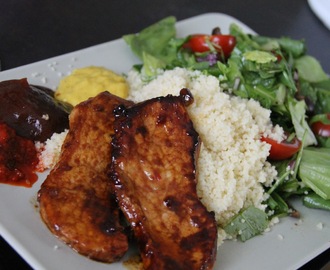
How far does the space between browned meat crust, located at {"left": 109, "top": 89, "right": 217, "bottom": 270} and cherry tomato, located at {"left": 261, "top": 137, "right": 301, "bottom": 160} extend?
2.06 ft

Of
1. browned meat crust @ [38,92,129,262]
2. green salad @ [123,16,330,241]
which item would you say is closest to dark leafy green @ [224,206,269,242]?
green salad @ [123,16,330,241]

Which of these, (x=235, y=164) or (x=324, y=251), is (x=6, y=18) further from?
(x=324, y=251)

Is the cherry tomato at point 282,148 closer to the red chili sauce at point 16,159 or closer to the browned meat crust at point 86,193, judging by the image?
the browned meat crust at point 86,193

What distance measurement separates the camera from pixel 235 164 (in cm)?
278

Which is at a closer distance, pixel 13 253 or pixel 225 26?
pixel 13 253

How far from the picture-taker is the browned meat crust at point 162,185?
7.38 feet

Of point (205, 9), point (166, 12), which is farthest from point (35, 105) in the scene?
point (205, 9)

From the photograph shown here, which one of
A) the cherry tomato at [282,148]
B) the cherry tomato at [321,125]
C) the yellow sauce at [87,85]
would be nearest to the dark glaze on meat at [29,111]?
the yellow sauce at [87,85]

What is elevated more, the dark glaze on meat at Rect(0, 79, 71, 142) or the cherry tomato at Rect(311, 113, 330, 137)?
the cherry tomato at Rect(311, 113, 330, 137)

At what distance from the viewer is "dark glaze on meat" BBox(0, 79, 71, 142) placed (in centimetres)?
273

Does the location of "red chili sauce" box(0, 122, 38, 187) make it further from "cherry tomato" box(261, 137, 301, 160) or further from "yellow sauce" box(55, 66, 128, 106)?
"cherry tomato" box(261, 137, 301, 160)

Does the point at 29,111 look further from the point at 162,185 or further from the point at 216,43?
the point at 216,43

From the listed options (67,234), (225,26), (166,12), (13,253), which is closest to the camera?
(67,234)

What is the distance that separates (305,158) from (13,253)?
6.05 feet
